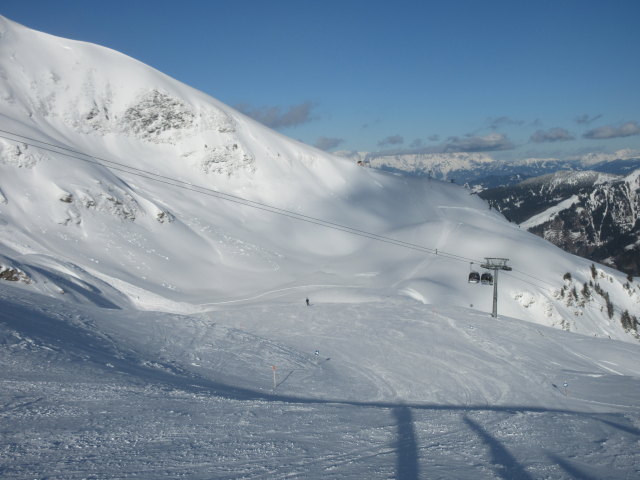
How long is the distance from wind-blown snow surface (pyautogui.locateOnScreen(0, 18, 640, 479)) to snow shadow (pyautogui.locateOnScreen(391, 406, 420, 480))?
0.06m

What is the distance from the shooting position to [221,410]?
1073cm

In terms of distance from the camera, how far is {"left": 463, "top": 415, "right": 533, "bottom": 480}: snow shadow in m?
7.90

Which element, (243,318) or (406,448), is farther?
(243,318)

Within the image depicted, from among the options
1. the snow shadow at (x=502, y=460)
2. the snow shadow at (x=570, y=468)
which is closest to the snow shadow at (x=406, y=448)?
the snow shadow at (x=502, y=460)

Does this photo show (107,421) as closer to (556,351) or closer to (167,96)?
(556,351)

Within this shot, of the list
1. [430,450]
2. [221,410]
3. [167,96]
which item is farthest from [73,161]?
[430,450]

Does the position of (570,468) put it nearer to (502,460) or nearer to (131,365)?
(502,460)

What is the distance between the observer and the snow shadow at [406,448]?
7.76m

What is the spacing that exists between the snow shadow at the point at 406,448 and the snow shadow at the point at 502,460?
4.70 feet

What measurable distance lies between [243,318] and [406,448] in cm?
2057

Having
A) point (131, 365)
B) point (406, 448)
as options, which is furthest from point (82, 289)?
point (406, 448)

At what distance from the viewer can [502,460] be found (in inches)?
338

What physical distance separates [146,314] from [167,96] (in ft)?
209

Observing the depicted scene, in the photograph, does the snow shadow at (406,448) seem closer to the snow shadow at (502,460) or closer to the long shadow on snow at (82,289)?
the snow shadow at (502,460)
